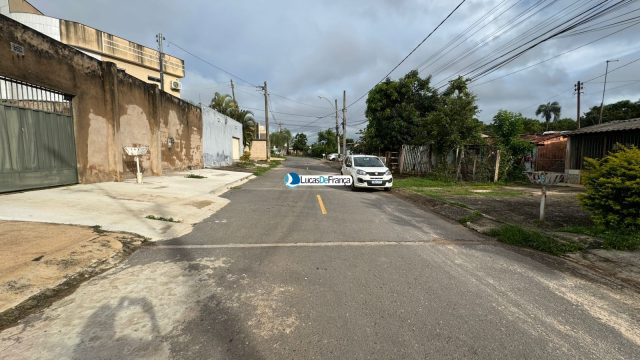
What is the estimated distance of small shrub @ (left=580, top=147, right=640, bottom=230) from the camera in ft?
20.0

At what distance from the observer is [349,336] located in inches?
115

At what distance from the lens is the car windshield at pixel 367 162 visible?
1534 centimetres

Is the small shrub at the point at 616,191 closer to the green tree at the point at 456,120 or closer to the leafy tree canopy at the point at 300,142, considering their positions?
the green tree at the point at 456,120

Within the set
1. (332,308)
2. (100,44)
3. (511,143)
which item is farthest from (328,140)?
(332,308)

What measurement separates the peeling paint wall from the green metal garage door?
46 centimetres

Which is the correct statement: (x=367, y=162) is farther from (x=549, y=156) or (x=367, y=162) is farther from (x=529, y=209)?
(x=549, y=156)

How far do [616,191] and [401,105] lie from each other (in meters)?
18.2

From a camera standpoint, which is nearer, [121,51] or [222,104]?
[121,51]

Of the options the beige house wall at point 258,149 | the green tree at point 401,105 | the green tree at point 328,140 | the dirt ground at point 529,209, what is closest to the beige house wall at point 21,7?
the green tree at point 401,105

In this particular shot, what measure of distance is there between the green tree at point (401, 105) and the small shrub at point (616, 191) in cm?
1697

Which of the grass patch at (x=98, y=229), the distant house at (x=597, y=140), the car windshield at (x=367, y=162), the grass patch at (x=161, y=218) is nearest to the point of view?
the grass patch at (x=98, y=229)

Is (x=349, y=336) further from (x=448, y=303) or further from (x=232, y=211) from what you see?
(x=232, y=211)

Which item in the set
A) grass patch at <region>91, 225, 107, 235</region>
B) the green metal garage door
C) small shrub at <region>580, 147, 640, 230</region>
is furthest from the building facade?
small shrub at <region>580, 147, 640, 230</region>

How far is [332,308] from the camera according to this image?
344cm
